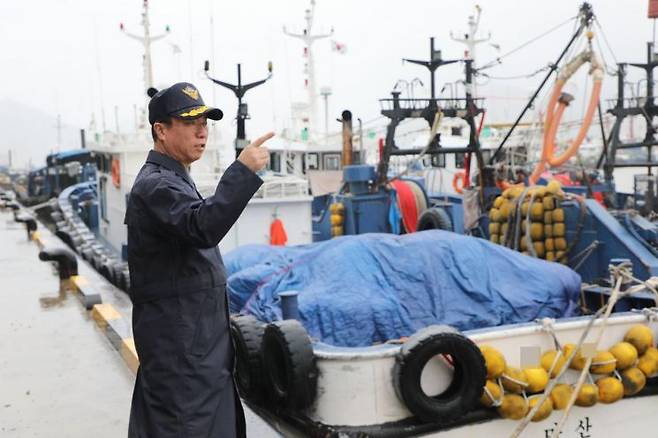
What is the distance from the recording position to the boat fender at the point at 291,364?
155 inches

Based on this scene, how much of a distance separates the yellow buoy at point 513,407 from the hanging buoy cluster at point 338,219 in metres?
7.49

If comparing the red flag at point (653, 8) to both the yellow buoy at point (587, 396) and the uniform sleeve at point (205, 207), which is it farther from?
the uniform sleeve at point (205, 207)

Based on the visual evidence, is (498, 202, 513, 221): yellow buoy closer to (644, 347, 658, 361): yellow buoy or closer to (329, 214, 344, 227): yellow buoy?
(644, 347, 658, 361): yellow buoy

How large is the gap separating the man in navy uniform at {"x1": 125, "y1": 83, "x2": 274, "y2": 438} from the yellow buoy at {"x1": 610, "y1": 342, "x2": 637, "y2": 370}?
3171 millimetres

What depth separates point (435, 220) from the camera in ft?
32.4

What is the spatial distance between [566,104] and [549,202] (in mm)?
2163

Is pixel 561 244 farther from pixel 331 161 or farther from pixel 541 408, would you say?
pixel 331 161

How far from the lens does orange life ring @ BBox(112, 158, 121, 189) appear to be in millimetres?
16625

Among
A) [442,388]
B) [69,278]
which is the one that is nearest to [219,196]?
[442,388]

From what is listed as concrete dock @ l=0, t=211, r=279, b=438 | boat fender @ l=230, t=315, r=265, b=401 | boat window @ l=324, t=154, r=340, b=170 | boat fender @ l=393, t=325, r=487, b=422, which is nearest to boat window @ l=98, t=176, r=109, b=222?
boat window @ l=324, t=154, r=340, b=170

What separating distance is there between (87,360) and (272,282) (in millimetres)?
1565

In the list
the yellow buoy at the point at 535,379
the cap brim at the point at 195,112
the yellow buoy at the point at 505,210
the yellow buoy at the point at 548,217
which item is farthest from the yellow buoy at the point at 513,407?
the yellow buoy at the point at 505,210

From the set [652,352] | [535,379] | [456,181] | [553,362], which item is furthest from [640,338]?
[456,181]

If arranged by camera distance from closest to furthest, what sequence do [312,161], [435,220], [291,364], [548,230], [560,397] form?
[291,364] → [560,397] → [548,230] → [435,220] → [312,161]
